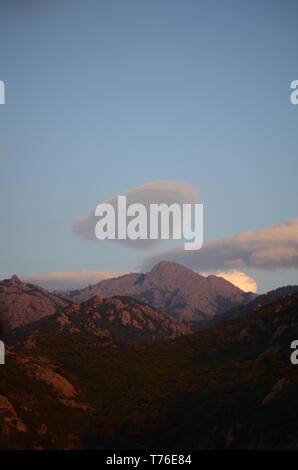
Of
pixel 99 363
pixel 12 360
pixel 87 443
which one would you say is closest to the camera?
pixel 87 443

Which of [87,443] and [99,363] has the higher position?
[99,363]

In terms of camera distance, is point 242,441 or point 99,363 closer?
point 242,441

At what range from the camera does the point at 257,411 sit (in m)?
136

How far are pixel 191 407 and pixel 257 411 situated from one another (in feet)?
68.1

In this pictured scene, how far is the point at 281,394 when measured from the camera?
138 m

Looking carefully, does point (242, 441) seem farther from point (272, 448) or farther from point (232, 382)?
point (232, 382)

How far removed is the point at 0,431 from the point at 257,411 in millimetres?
59232

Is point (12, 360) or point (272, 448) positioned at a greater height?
point (12, 360)

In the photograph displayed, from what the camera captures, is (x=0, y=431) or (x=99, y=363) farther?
(x=99, y=363)
